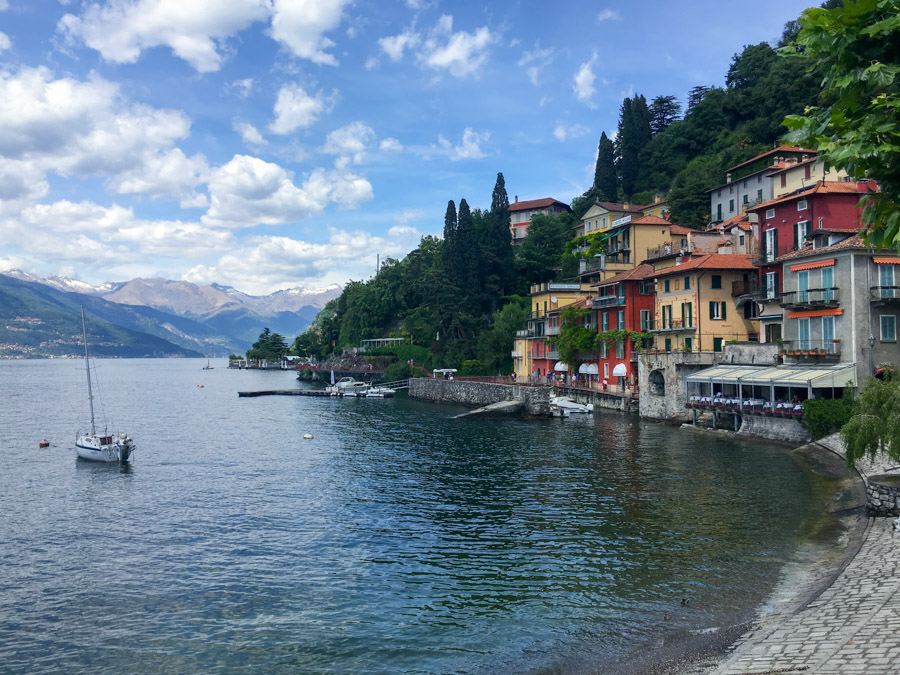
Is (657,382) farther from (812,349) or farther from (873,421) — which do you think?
(873,421)

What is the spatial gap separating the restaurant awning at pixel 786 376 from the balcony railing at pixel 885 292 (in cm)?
484

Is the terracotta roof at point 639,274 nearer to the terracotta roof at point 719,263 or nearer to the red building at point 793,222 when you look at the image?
the terracotta roof at point 719,263

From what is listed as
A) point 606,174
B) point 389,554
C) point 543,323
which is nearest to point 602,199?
point 606,174

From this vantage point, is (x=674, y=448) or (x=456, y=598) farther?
(x=674, y=448)

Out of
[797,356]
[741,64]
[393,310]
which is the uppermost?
[741,64]

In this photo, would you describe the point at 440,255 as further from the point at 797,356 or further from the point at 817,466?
the point at 817,466

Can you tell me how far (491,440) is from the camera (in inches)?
2201

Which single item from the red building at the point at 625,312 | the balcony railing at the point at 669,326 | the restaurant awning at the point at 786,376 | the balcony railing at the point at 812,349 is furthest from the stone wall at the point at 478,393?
the balcony railing at the point at 812,349

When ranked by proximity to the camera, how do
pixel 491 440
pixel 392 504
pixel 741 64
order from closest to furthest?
pixel 392 504, pixel 491 440, pixel 741 64

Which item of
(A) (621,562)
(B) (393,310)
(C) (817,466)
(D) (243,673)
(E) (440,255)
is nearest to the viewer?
(D) (243,673)

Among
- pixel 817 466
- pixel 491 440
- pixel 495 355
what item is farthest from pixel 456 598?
pixel 495 355

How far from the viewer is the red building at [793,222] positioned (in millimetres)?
49406

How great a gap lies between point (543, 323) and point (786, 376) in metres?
46.6

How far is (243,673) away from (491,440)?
133 feet
